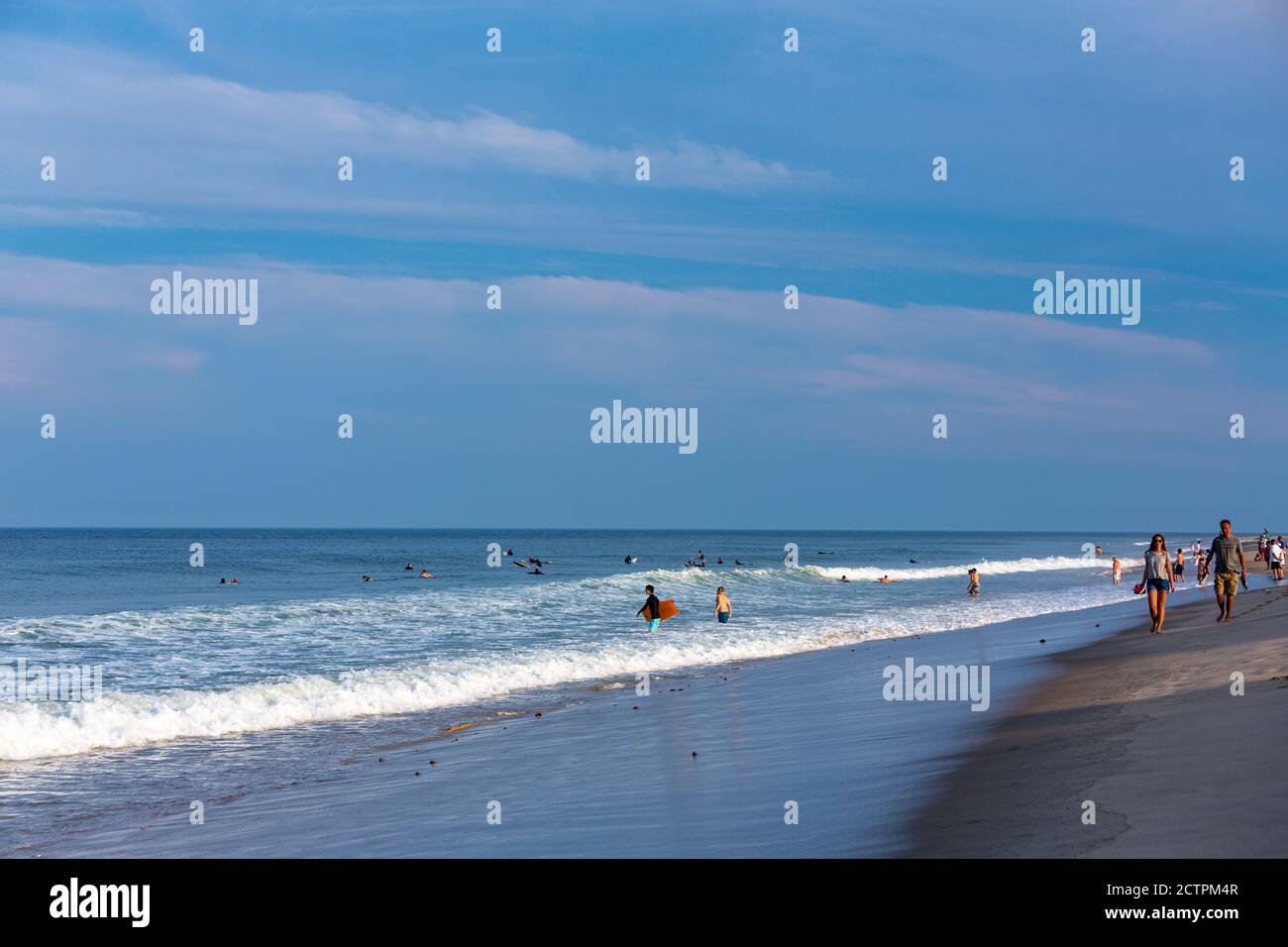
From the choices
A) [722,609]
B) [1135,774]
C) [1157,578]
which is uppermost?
[1157,578]

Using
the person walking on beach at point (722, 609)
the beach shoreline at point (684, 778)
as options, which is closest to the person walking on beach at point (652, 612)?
the person walking on beach at point (722, 609)

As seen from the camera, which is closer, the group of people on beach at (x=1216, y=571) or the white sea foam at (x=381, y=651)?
the white sea foam at (x=381, y=651)

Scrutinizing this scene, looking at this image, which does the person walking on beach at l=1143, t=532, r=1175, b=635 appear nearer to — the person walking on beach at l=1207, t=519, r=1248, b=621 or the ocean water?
the person walking on beach at l=1207, t=519, r=1248, b=621

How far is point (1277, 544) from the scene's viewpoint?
1464 inches

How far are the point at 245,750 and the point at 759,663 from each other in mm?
11012

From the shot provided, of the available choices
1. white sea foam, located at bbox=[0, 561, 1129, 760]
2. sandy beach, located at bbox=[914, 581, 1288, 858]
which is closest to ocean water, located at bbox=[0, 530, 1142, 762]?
white sea foam, located at bbox=[0, 561, 1129, 760]

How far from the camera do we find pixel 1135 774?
23.9ft

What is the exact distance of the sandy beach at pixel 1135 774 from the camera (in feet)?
18.8

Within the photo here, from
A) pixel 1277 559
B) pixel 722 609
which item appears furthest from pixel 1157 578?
pixel 1277 559

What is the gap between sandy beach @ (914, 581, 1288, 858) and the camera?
573cm

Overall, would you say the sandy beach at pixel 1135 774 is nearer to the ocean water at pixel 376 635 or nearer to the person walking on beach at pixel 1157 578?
the person walking on beach at pixel 1157 578

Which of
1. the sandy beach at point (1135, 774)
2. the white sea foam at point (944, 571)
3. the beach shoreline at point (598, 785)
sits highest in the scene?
the sandy beach at point (1135, 774)

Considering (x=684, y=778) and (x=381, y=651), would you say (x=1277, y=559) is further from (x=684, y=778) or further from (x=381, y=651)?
(x=684, y=778)
